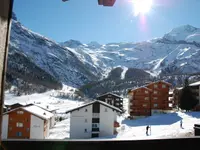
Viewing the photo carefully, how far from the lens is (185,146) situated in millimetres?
2018

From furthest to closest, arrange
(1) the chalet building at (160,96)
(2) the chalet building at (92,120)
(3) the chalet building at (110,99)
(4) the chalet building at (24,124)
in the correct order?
(3) the chalet building at (110,99) → (1) the chalet building at (160,96) → (2) the chalet building at (92,120) → (4) the chalet building at (24,124)

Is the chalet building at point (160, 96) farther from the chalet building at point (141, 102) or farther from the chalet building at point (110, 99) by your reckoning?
the chalet building at point (110, 99)

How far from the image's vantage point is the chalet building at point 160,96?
4875 cm

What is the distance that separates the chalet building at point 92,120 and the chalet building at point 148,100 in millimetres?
13504

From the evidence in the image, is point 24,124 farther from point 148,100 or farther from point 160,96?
point 160,96

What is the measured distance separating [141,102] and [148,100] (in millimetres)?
→ 1482

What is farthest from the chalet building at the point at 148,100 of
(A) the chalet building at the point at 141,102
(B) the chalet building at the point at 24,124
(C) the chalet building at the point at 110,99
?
(B) the chalet building at the point at 24,124

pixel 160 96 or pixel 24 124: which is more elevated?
pixel 160 96

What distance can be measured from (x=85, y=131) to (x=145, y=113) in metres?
17.6

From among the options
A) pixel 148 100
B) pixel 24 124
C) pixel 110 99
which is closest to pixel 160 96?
pixel 148 100

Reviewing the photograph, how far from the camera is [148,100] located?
4862cm

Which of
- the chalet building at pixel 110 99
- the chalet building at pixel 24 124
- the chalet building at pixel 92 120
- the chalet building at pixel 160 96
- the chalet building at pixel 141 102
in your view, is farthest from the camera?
the chalet building at pixel 110 99

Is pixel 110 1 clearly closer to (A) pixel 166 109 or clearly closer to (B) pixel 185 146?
(B) pixel 185 146

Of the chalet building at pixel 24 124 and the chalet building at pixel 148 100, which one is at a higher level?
the chalet building at pixel 148 100
